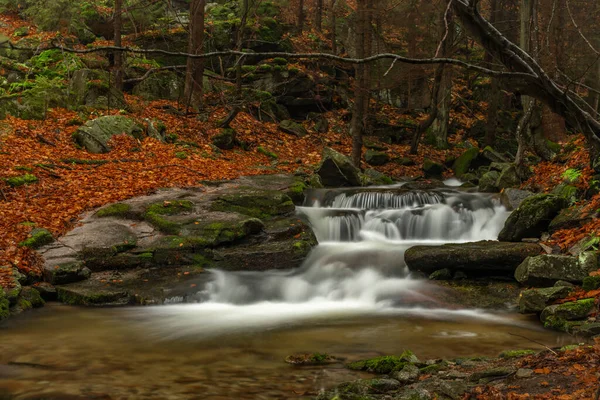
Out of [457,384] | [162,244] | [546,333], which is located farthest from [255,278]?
[457,384]

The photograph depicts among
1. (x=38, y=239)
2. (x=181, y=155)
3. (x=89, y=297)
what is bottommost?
(x=89, y=297)

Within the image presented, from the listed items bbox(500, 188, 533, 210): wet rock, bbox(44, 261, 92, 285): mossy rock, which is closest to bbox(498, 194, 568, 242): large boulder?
bbox(500, 188, 533, 210): wet rock

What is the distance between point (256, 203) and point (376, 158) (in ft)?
29.4

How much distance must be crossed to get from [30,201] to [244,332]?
542 centimetres

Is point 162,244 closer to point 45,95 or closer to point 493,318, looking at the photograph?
point 493,318

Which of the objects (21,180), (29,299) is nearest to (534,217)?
(29,299)

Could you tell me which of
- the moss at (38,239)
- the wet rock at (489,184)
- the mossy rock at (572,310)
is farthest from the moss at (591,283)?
the moss at (38,239)

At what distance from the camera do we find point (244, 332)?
716 centimetres

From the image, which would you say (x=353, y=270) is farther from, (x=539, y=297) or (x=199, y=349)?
(x=199, y=349)

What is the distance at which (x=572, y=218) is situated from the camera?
8969 mm

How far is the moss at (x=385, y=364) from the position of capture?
4977 mm

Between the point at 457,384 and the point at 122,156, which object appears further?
the point at 122,156

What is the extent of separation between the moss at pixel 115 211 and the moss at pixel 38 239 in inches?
45.5

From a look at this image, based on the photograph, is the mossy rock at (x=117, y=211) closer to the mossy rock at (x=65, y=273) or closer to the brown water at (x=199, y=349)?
the mossy rock at (x=65, y=273)
